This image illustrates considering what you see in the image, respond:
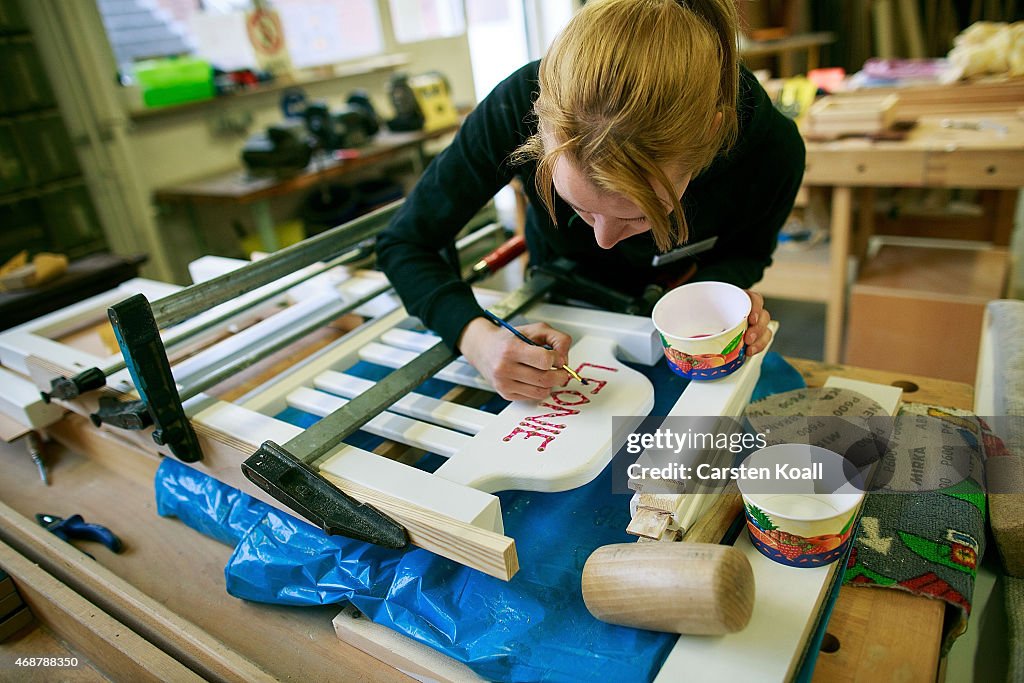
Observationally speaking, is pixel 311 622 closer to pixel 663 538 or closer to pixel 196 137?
pixel 663 538

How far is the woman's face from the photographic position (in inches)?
27.5

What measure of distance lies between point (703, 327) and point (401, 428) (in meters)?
0.44

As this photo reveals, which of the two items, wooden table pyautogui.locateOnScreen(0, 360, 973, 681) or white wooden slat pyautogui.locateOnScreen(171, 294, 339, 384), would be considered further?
white wooden slat pyautogui.locateOnScreen(171, 294, 339, 384)

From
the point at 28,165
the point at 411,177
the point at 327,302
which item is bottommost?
the point at 411,177

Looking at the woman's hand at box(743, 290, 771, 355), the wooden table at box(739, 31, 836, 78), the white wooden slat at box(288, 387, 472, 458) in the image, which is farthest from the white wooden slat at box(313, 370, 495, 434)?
the wooden table at box(739, 31, 836, 78)

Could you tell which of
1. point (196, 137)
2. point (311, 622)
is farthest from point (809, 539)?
point (196, 137)

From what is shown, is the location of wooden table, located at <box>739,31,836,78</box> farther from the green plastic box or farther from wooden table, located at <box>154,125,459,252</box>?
the green plastic box

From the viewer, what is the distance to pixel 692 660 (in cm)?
59

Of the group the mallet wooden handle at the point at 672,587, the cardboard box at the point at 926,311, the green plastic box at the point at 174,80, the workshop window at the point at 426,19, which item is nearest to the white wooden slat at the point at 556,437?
the mallet wooden handle at the point at 672,587

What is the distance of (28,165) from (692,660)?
8.52 ft

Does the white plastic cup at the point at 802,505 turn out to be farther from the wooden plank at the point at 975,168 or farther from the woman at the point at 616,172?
the wooden plank at the point at 975,168

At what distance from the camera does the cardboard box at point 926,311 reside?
6.20 feet

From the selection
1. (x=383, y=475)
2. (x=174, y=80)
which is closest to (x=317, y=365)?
(x=383, y=475)

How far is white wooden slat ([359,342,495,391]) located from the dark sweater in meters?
0.05
